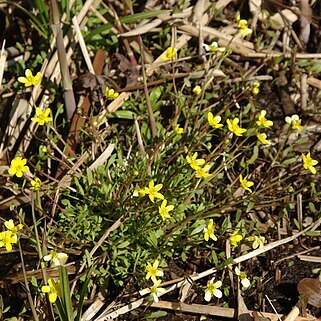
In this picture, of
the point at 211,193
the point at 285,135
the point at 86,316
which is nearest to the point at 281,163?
the point at 285,135

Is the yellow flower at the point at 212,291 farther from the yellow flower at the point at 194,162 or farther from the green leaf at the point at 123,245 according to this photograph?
the yellow flower at the point at 194,162

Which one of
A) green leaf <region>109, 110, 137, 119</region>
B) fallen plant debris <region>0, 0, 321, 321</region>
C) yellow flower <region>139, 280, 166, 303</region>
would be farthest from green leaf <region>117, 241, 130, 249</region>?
green leaf <region>109, 110, 137, 119</region>

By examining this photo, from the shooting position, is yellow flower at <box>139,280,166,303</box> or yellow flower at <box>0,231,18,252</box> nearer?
yellow flower at <box>0,231,18,252</box>

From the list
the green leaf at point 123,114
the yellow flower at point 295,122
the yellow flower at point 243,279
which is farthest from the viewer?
the green leaf at point 123,114

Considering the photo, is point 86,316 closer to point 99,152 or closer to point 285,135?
point 99,152

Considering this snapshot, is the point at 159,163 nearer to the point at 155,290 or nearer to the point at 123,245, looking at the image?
the point at 123,245

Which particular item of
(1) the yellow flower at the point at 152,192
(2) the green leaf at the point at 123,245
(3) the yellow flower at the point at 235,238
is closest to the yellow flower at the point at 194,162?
(1) the yellow flower at the point at 152,192

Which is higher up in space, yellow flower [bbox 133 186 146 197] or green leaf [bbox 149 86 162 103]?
green leaf [bbox 149 86 162 103]

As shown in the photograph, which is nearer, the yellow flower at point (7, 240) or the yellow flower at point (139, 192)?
the yellow flower at point (7, 240)

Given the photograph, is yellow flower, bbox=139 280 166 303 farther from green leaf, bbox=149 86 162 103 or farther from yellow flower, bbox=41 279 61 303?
green leaf, bbox=149 86 162 103
